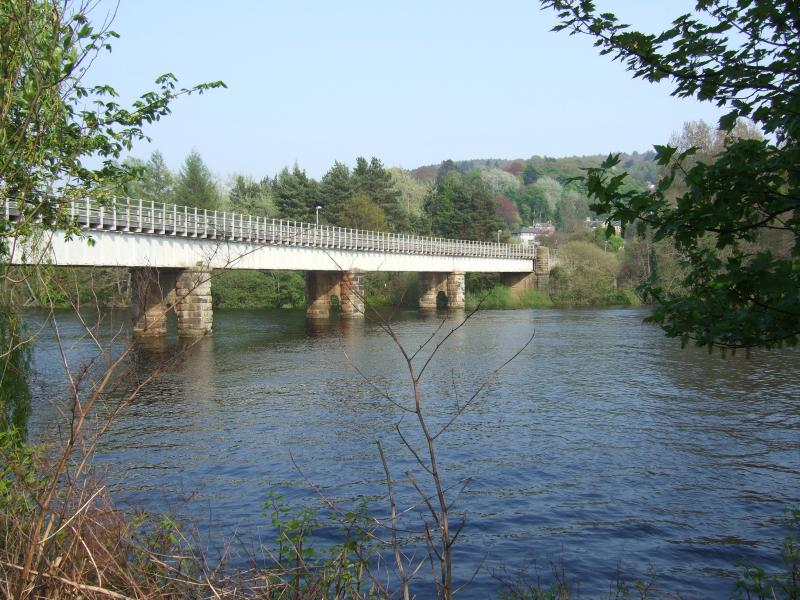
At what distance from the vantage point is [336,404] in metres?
20.8

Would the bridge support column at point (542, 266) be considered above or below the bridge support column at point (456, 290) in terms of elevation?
above

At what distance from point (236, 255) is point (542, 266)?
1683 inches

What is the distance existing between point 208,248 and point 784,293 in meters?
39.0

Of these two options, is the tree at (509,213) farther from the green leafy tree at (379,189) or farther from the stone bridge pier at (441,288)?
the stone bridge pier at (441,288)

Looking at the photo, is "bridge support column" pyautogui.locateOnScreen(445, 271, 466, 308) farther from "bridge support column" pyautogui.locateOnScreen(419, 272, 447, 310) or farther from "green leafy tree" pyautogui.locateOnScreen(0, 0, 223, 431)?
"green leafy tree" pyautogui.locateOnScreen(0, 0, 223, 431)

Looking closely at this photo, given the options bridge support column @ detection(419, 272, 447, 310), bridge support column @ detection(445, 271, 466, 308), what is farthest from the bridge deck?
bridge support column @ detection(419, 272, 447, 310)

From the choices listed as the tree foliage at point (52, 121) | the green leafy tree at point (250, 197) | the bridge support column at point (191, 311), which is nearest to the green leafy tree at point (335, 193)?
the green leafy tree at point (250, 197)

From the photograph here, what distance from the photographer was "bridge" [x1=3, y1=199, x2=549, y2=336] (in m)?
34.2

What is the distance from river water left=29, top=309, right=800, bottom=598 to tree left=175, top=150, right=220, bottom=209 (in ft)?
200

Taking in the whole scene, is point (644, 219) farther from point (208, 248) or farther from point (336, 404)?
point (208, 248)

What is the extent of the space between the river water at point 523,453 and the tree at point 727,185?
372 cm

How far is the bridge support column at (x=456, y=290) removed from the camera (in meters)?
74.2

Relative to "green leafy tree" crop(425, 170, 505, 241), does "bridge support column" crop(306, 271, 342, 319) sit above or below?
below

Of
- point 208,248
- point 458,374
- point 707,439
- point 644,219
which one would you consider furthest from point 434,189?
point 644,219
